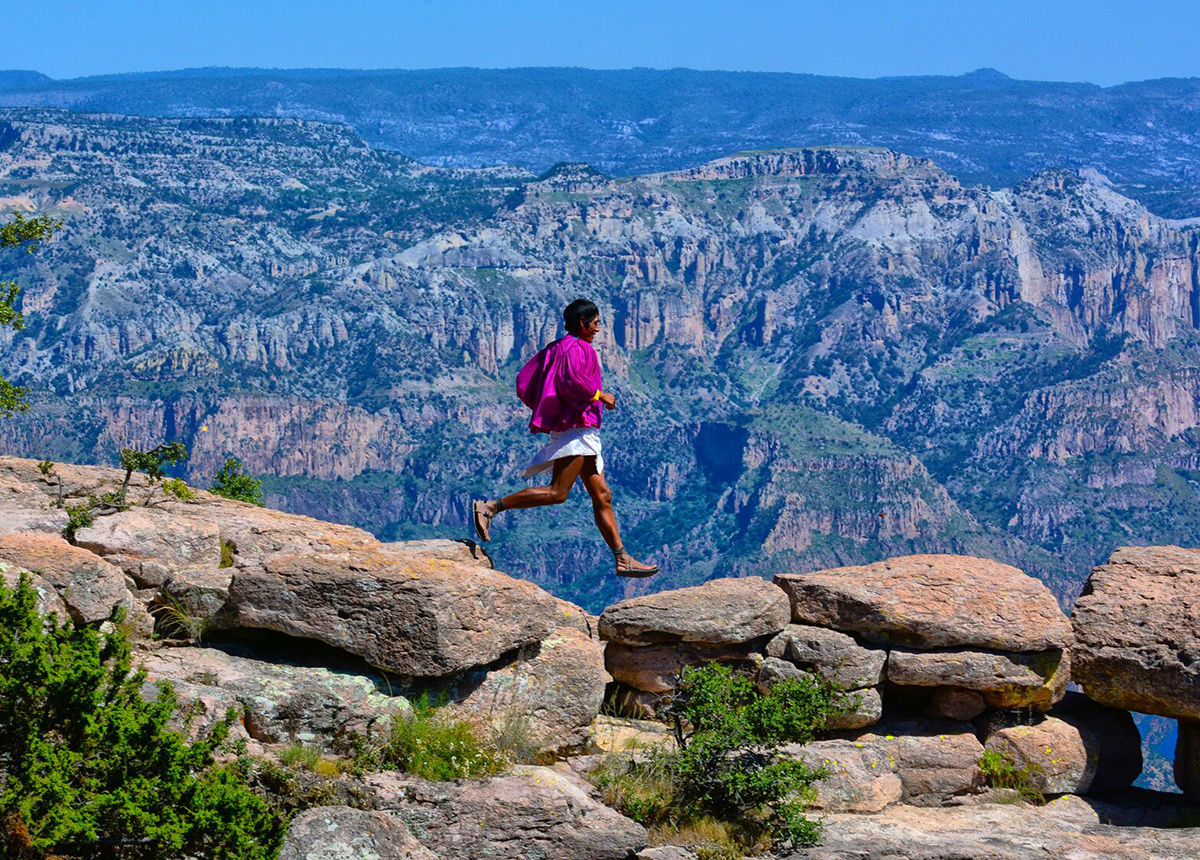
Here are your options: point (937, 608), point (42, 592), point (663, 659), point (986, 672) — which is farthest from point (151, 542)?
point (986, 672)

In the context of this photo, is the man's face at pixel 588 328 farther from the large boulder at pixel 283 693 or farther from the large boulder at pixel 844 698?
the large boulder at pixel 283 693

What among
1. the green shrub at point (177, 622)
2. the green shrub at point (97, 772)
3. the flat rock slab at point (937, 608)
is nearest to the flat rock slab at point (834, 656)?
the flat rock slab at point (937, 608)

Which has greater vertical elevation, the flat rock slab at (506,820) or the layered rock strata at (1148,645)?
the layered rock strata at (1148,645)

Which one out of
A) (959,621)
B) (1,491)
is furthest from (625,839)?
(1,491)

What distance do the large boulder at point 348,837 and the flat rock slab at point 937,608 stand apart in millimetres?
5874

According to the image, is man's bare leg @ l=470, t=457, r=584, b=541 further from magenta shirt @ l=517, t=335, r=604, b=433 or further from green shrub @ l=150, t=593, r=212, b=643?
green shrub @ l=150, t=593, r=212, b=643

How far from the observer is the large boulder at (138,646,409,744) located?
12094 millimetres

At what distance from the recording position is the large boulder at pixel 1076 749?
15.1 metres

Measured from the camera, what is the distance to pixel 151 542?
46.6 feet

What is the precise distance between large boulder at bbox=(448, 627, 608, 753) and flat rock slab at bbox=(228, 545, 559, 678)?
38cm

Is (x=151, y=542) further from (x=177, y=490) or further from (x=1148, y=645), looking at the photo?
(x=1148, y=645)

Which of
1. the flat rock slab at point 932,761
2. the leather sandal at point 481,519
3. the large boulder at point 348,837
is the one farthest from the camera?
the leather sandal at point 481,519

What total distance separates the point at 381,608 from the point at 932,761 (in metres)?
5.86

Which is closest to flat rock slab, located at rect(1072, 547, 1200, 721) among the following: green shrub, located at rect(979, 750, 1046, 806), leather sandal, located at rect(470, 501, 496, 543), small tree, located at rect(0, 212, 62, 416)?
green shrub, located at rect(979, 750, 1046, 806)
